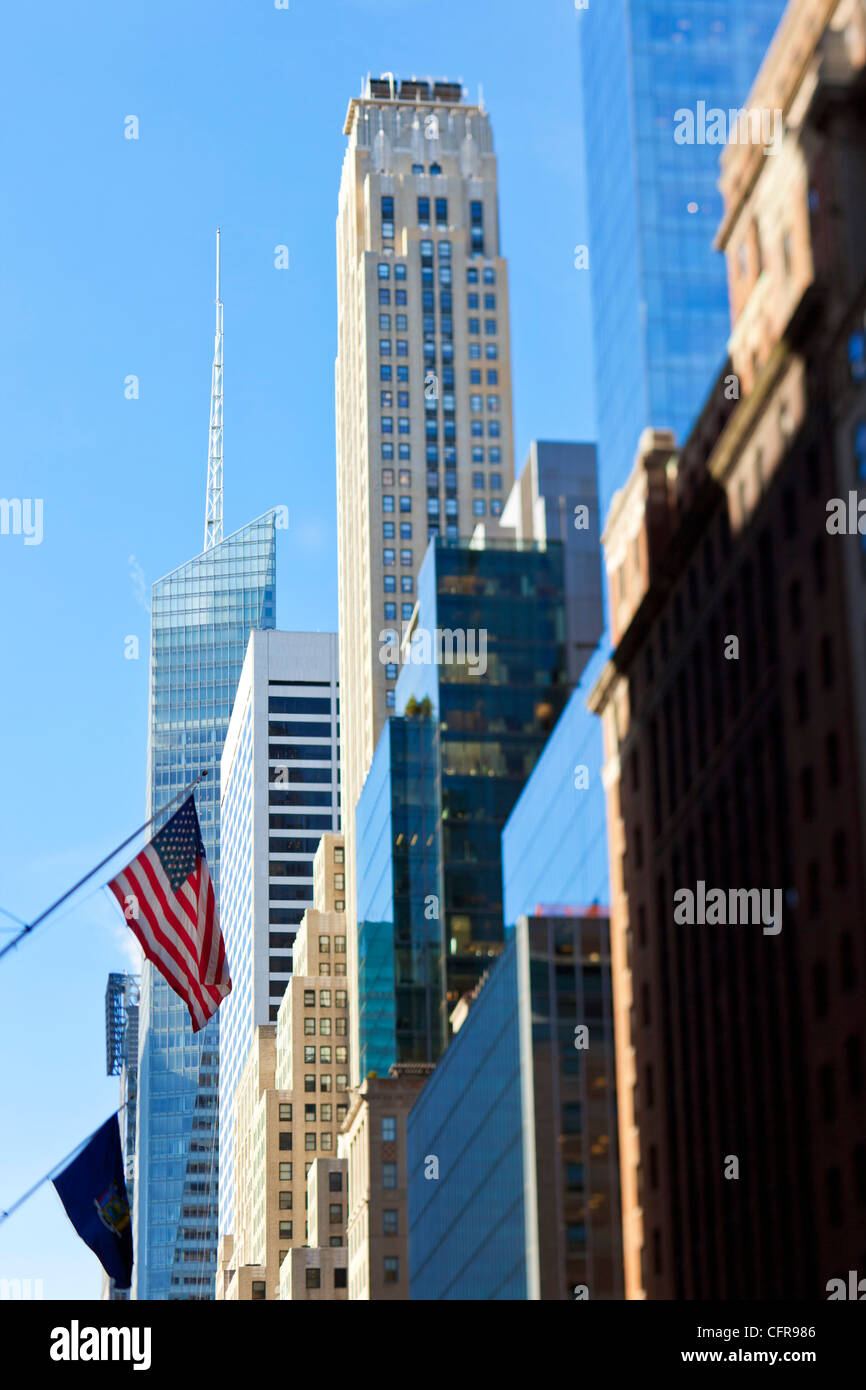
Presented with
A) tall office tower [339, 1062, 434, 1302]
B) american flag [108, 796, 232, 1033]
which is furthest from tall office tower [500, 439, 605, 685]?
tall office tower [339, 1062, 434, 1302]

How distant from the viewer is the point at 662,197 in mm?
51719

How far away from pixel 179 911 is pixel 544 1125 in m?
26.2

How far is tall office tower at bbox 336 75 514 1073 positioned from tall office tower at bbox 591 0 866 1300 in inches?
3582

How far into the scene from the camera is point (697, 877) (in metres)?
52.7

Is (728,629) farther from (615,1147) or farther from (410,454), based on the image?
(410,454)

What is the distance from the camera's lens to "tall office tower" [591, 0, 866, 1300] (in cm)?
4141

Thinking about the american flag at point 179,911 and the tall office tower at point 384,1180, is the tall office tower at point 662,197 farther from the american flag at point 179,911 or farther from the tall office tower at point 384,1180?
the tall office tower at point 384,1180

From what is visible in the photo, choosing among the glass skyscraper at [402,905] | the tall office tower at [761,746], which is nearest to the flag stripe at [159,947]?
the tall office tower at [761,746]

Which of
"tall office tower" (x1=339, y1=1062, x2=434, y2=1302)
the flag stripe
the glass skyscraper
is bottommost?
the flag stripe

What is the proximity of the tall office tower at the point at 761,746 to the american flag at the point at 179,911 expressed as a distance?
476 inches

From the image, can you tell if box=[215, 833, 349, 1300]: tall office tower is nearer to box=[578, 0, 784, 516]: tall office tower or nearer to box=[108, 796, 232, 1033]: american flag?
box=[578, 0, 784, 516]: tall office tower

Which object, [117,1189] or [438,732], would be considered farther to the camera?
[438,732]
